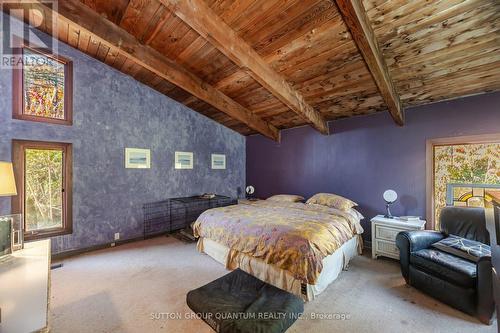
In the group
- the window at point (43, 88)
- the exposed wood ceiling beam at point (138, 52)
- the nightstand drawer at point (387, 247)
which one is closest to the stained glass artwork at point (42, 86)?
the window at point (43, 88)

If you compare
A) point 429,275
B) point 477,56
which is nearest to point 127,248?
point 429,275

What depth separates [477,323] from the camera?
6.20ft

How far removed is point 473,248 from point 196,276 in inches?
124

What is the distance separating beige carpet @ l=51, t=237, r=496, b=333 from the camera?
188 cm

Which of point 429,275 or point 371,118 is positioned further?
point 371,118

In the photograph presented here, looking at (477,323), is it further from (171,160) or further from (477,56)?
(171,160)

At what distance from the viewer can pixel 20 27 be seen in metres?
3.02

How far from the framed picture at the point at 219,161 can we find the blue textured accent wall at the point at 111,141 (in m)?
0.49

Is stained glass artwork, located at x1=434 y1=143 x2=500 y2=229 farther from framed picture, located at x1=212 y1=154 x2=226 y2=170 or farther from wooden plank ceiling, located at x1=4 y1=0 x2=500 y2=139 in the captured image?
framed picture, located at x1=212 y1=154 x2=226 y2=170

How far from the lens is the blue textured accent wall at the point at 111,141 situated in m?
3.31

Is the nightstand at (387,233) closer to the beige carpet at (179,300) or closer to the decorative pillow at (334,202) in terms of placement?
the beige carpet at (179,300)

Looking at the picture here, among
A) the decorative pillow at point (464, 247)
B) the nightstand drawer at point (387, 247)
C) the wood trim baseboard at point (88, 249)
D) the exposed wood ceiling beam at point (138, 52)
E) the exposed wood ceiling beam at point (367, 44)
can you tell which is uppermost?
the exposed wood ceiling beam at point (138, 52)

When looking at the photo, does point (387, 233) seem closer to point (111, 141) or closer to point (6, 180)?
point (6, 180)

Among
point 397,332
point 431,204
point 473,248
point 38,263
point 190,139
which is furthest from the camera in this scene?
point 190,139
